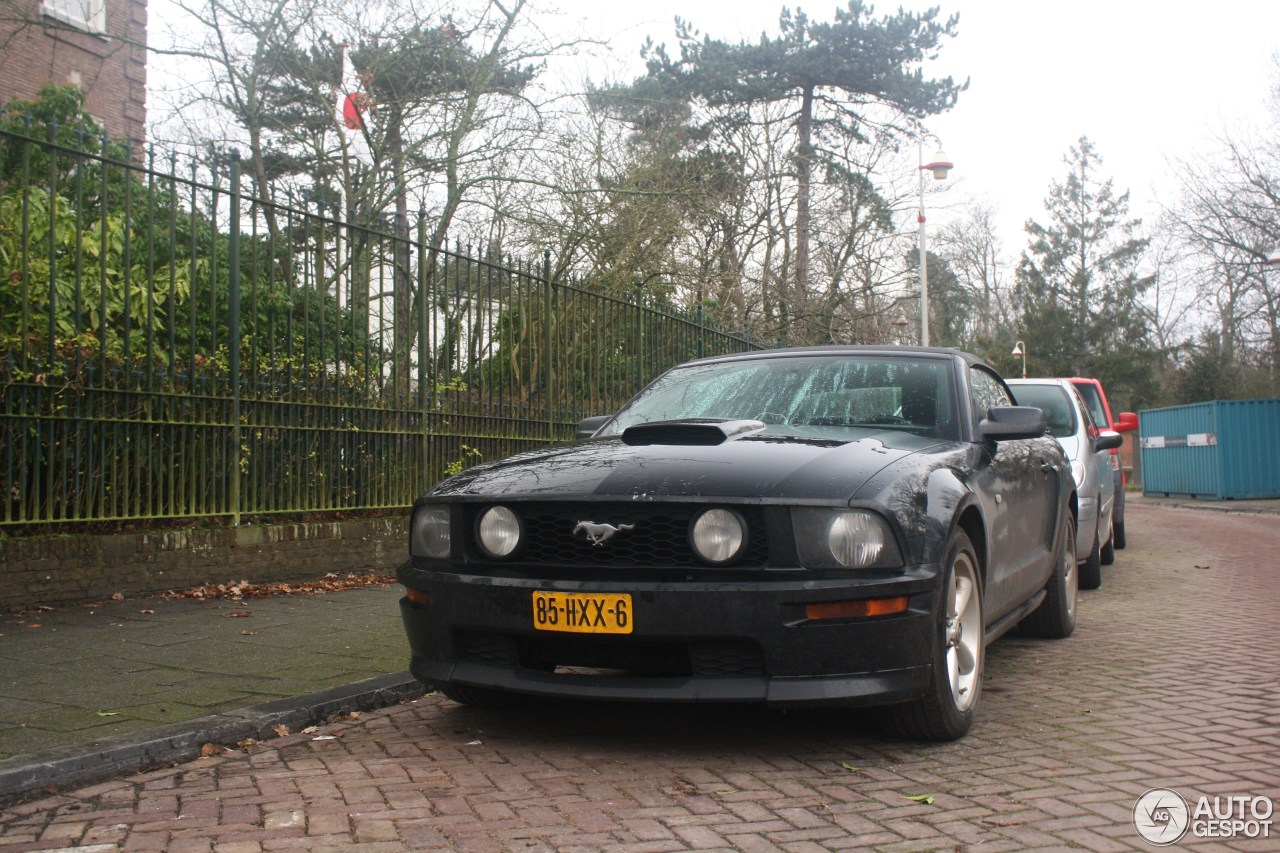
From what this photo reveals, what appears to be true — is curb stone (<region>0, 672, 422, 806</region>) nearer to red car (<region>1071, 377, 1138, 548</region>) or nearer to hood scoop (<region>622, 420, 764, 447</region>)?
hood scoop (<region>622, 420, 764, 447</region>)

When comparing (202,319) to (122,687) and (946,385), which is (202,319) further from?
(946,385)

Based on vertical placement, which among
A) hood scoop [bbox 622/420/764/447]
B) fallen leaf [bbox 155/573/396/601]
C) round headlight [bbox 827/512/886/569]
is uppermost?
hood scoop [bbox 622/420/764/447]

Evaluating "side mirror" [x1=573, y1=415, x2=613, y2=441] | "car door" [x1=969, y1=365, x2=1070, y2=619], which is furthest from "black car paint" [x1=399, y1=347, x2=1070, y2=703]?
"side mirror" [x1=573, y1=415, x2=613, y2=441]

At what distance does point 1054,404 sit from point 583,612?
787 cm

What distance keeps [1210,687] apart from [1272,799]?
1819 millimetres

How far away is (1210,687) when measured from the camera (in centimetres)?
514

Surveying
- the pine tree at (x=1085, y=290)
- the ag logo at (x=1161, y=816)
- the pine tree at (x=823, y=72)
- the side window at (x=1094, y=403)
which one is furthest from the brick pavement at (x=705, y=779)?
the pine tree at (x=1085, y=290)

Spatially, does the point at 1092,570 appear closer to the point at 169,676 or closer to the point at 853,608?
the point at 853,608

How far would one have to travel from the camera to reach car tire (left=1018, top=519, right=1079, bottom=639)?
6402mm

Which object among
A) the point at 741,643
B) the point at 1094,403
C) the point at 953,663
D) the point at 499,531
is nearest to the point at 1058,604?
the point at 953,663

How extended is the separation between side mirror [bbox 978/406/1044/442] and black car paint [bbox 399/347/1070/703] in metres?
0.36

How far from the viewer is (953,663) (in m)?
4.15

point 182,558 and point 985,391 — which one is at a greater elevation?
point 985,391

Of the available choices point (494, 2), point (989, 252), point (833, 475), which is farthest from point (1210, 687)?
point (989, 252)
